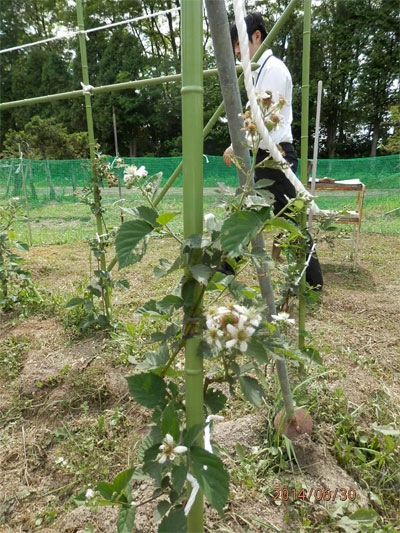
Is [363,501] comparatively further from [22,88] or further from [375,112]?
[22,88]

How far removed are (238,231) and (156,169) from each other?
34.1ft

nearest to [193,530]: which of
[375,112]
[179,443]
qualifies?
[179,443]

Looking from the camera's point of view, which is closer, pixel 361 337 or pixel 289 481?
pixel 289 481

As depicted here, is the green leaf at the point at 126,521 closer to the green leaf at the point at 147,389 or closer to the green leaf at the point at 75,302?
the green leaf at the point at 147,389

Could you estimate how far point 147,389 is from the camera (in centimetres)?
74

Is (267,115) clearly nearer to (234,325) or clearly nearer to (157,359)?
(234,325)

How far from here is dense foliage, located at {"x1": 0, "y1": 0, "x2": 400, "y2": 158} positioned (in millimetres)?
19344

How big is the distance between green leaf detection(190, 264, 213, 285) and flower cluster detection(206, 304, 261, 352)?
57mm

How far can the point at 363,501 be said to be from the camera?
3.78ft

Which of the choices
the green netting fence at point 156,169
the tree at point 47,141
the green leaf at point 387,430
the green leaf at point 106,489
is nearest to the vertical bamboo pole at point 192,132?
the green leaf at point 106,489

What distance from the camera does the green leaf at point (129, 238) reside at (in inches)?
26.6

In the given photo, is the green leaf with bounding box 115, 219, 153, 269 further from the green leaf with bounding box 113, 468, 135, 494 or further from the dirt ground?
the dirt ground

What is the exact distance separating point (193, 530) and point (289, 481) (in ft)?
1.75

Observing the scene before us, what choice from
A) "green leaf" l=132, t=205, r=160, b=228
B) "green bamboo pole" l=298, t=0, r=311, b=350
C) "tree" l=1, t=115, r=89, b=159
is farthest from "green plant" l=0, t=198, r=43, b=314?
"tree" l=1, t=115, r=89, b=159
